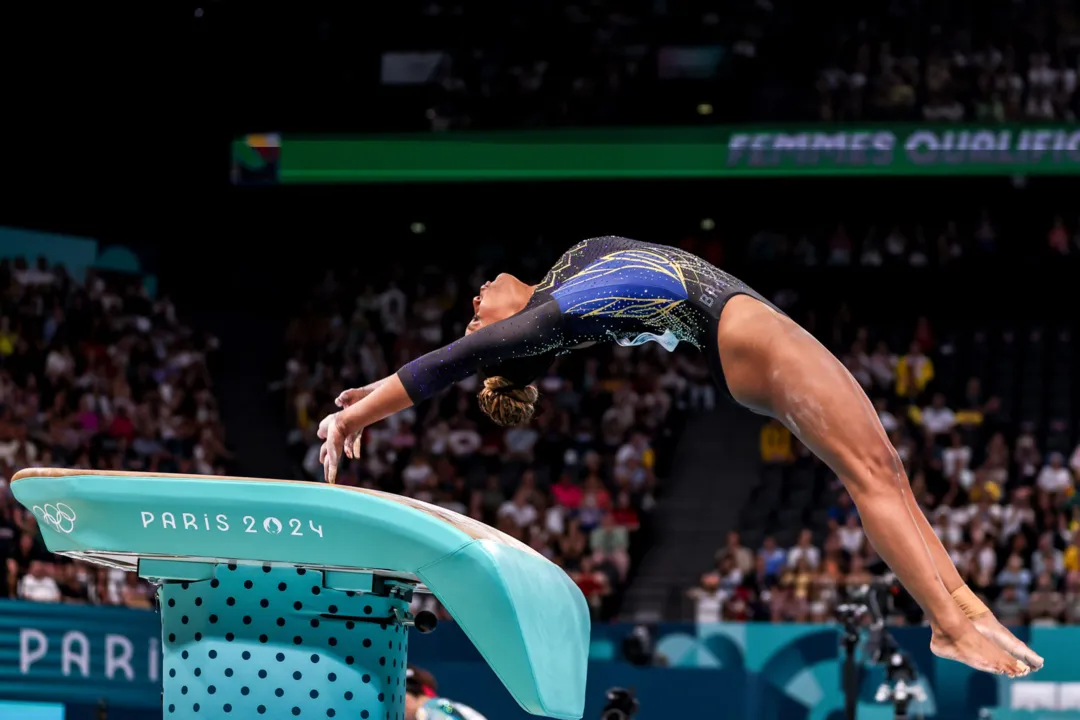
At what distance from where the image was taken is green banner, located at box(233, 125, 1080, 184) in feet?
44.4

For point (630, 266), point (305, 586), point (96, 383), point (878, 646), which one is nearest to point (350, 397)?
point (630, 266)

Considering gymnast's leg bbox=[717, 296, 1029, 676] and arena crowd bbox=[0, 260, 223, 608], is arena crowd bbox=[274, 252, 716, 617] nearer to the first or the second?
arena crowd bbox=[0, 260, 223, 608]

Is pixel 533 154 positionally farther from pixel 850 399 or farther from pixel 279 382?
pixel 850 399

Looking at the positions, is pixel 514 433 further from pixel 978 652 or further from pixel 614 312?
pixel 978 652

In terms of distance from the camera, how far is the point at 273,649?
2744 millimetres

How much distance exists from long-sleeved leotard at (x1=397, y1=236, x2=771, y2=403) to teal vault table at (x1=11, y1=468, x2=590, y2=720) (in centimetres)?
83

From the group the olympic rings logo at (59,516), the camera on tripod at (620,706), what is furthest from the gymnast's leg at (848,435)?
the camera on tripod at (620,706)

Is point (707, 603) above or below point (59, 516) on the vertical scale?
below

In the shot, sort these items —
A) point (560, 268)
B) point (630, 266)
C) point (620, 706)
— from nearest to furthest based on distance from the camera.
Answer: point (630, 266) < point (560, 268) < point (620, 706)

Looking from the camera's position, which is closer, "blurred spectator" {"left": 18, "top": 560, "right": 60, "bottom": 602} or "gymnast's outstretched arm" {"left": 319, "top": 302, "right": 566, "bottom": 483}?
"gymnast's outstretched arm" {"left": 319, "top": 302, "right": 566, "bottom": 483}

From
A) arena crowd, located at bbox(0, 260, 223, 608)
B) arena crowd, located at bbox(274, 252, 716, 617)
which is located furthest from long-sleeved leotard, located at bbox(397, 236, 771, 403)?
arena crowd, located at bbox(0, 260, 223, 608)

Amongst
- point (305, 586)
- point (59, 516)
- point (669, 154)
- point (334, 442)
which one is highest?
point (669, 154)

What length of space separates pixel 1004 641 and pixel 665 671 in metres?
6.50

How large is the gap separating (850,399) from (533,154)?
1102cm
